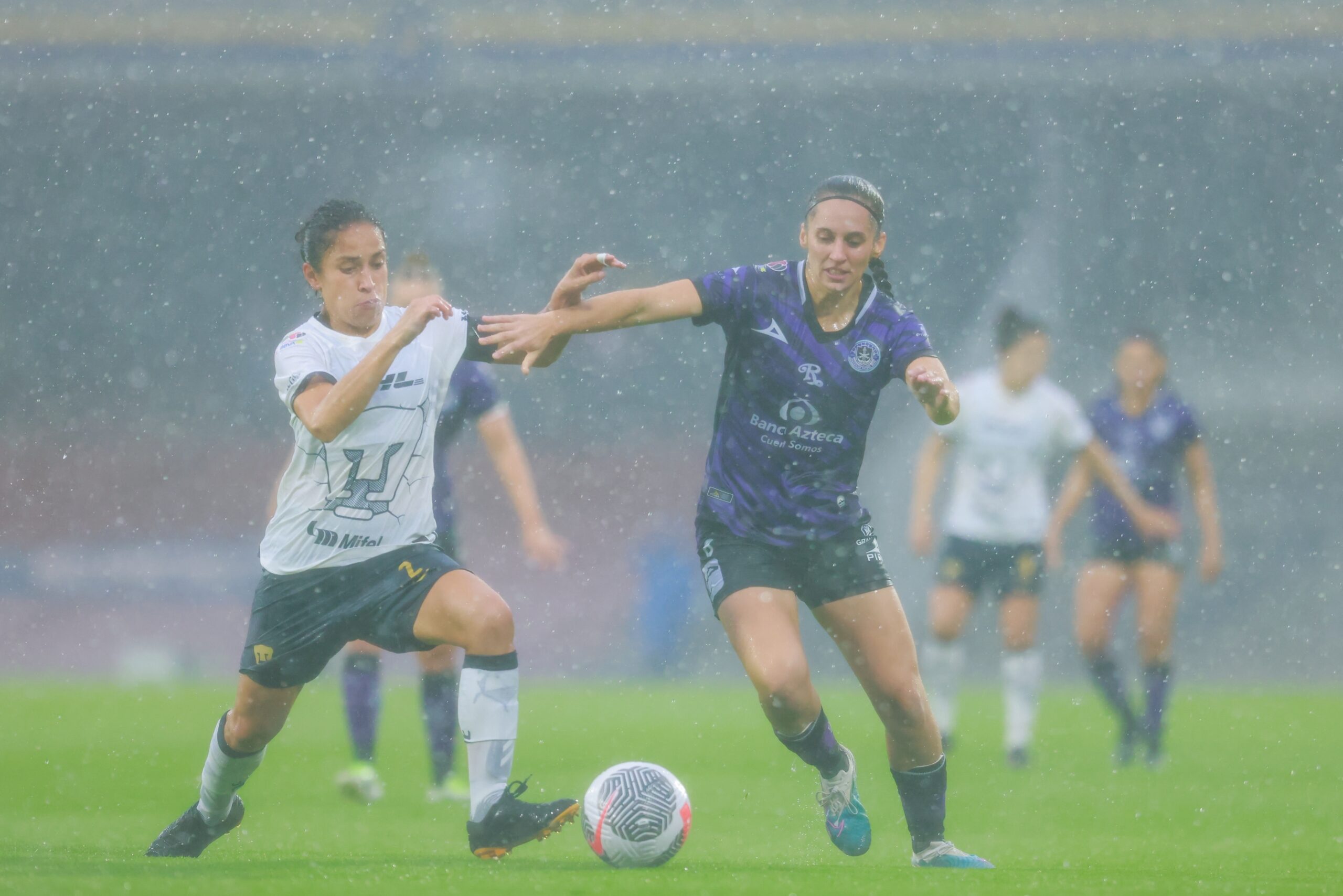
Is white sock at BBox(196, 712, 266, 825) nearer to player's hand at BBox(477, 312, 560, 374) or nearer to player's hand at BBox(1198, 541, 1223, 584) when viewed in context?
player's hand at BBox(477, 312, 560, 374)

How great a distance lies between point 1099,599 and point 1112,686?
45 cm

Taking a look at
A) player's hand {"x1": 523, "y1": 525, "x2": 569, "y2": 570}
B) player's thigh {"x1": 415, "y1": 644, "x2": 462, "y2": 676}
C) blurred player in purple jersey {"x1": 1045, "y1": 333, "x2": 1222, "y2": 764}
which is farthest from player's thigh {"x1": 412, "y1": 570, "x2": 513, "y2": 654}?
blurred player in purple jersey {"x1": 1045, "y1": 333, "x2": 1222, "y2": 764}

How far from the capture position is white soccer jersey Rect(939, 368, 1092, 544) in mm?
8227

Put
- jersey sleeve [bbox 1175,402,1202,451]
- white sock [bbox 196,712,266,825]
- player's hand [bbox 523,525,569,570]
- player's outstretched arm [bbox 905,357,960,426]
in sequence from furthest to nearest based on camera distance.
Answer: jersey sleeve [bbox 1175,402,1202,451] → player's hand [bbox 523,525,569,570] → white sock [bbox 196,712,266,825] → player's outstretched arm [bbox 905,357,960,426]

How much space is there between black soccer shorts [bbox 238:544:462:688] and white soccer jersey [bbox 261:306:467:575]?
54 mm

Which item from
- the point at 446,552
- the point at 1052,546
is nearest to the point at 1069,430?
the point at 1052,546

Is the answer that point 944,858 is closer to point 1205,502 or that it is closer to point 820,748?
point 820,748

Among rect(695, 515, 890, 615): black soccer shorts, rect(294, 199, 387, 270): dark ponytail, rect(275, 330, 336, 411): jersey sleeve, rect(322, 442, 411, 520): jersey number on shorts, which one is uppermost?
rect(294, 199, 387, 270): dark ponytail

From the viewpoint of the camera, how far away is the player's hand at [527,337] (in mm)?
4215

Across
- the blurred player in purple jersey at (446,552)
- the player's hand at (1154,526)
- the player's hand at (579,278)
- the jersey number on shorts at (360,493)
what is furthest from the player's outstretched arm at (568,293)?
the player's hand at (1154,526)

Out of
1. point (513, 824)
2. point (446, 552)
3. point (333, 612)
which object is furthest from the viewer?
point (446, 552)

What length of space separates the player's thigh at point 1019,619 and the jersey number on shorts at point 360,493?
4.45 metres

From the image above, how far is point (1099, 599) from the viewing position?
8250 mm

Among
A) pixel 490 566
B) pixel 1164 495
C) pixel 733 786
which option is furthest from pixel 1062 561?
pixel 733 786
